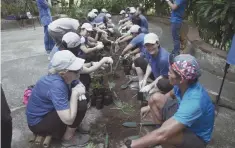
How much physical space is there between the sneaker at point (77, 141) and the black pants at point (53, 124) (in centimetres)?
15

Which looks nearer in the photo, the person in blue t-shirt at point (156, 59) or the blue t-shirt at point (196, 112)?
the blue t-shirt at point (196, 112)

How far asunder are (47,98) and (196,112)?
61.9 inches

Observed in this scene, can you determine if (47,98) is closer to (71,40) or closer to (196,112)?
(71,40)

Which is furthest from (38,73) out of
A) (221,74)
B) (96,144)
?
(221,74)

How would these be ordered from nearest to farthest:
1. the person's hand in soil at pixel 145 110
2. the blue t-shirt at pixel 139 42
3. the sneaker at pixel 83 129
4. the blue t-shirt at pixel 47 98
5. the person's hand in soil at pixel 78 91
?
1. the blue t-shirt at pixel 47 98
2. the person's hand in soil at pixel 78 91
3. the person's hand in soil at pixel 145 110
4. the sneaker at pixel 83 129
5. the blue t-shirt at pixel 139 42

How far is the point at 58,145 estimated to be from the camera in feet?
10.2

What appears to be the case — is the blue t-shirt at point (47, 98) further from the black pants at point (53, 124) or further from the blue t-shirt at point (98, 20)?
the blue t-shirt at point (98, 20)

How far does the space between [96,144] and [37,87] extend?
3.18 ft

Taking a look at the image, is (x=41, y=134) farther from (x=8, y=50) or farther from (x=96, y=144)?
(x=8, y=50)

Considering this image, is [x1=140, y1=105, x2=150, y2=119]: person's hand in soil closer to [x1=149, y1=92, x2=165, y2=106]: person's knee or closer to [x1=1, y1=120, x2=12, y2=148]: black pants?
[x1=149, y1=92, x2=165, y2=106]: person's knee

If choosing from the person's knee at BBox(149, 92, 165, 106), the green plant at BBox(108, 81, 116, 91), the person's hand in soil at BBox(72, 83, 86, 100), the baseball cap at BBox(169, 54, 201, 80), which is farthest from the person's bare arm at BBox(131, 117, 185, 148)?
the green plant at BBox(108, 81, 116, 91)

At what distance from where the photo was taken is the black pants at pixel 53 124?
2859 mm

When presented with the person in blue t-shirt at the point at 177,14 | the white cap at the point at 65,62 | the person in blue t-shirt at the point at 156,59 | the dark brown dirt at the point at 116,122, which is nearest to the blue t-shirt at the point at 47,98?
the white cap at the point at 65,62

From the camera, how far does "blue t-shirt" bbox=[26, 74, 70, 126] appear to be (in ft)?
8.78
